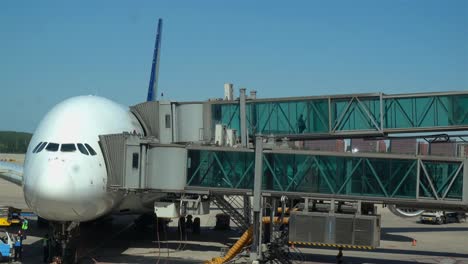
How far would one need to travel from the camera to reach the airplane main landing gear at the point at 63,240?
2489cm

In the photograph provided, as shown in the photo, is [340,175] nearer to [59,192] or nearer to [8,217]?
[59,192]

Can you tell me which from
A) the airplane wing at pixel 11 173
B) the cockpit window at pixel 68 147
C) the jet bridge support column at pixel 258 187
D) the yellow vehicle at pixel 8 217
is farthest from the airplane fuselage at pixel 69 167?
the airplane wing at pixel 11 173

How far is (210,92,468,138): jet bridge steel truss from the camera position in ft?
94.5

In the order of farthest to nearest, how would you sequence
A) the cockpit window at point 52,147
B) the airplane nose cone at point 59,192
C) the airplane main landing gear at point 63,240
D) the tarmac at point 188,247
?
the tarmac at point 188,247, the airplane main landing gear at point 63,240, the cockpit window at point 52,147, the airplane nose cone at point 59,192

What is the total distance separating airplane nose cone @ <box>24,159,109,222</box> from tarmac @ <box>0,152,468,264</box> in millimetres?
4413

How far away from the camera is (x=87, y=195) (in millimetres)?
23406

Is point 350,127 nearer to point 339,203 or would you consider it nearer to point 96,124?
point 339,203

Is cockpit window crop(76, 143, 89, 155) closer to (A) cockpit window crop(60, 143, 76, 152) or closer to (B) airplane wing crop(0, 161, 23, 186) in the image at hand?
(A) cockpit window crop(60, 143, 76, 152)

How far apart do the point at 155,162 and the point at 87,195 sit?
4.16 metres

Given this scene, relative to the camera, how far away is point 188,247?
32.8m

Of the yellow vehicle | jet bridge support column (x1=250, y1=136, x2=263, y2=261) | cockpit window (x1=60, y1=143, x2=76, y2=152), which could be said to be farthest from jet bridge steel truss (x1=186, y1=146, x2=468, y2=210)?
the yellow vehicle

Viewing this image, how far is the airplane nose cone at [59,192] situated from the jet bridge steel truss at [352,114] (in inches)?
→ 381

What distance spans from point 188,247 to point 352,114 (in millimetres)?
11647

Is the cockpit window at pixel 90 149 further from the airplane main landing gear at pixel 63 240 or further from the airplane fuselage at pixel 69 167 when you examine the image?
the airplane main landing gear at pixel 63 240
